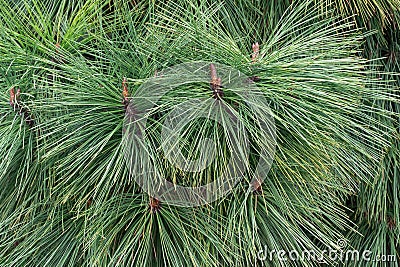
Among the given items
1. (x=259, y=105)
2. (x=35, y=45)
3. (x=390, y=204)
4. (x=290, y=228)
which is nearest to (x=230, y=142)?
(x=259, y=105)


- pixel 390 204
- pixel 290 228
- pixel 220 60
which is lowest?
pixel 390 204

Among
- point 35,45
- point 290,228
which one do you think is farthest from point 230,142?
point 35,45

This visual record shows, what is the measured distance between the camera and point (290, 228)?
26.7 inches

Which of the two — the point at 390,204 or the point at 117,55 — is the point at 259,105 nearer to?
the point at 117,55

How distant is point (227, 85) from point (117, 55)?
0.59 feet

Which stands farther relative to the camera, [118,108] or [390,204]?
[390,204]

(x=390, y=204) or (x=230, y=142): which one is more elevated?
(x=230, y=142)

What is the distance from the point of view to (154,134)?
23.1 inches

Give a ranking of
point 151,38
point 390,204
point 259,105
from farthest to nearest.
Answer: point 390,204, point 151,38, point 259,105

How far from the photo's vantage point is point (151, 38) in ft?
2.12

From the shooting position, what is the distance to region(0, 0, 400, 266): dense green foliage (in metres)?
0.58

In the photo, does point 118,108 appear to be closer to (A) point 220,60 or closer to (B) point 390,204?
(A) point 220,60

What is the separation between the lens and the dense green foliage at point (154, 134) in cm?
58

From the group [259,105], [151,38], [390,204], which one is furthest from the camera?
[390,204]
